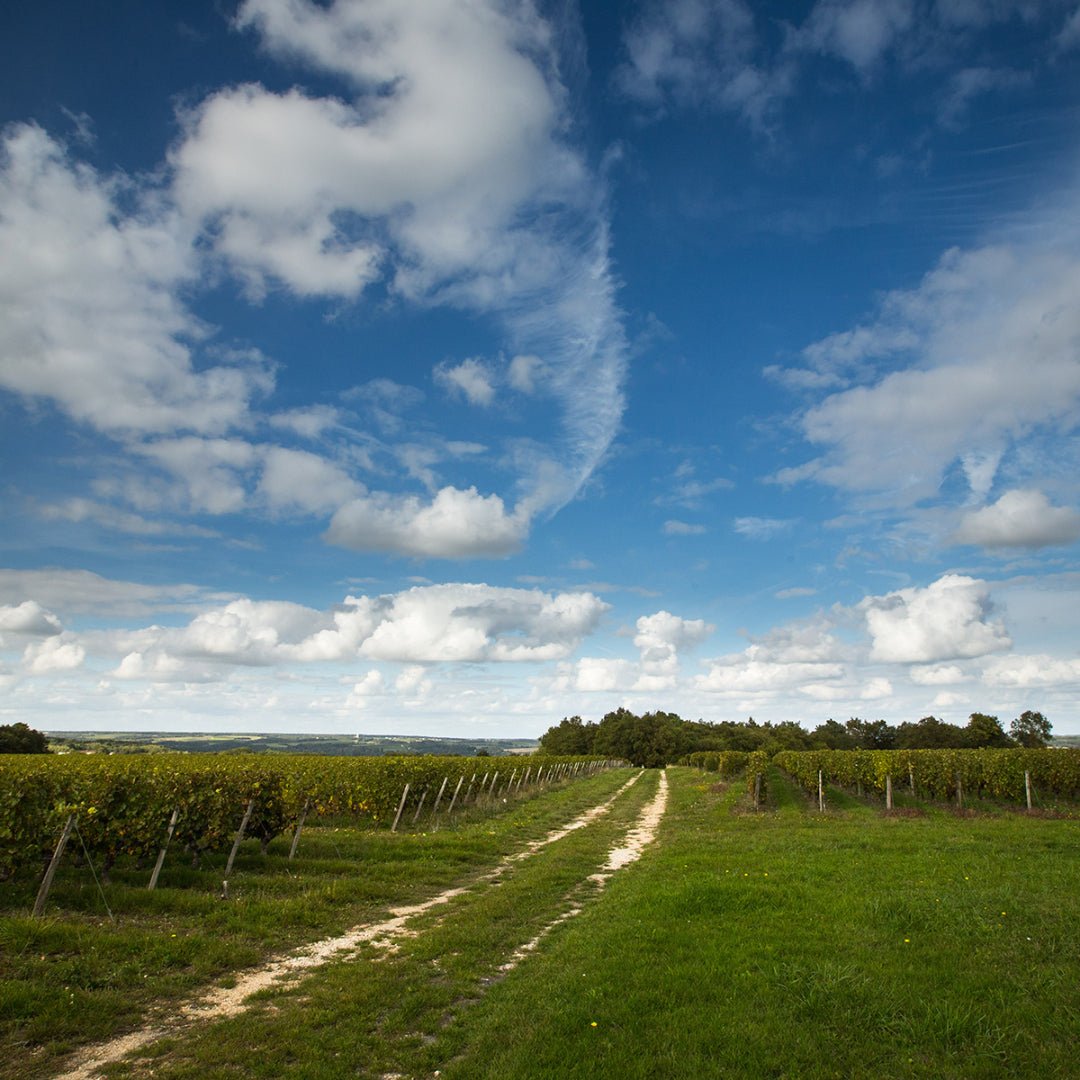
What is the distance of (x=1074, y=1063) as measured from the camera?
5883 mm

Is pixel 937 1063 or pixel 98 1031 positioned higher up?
pixel 937 1063

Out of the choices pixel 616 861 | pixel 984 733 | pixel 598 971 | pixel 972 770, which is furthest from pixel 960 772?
pixel 984 733

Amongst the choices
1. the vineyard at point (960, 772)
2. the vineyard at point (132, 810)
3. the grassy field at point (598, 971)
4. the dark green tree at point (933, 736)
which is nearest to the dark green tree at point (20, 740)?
the vineyard at point (132, 810)

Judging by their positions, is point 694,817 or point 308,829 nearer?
point 308,829

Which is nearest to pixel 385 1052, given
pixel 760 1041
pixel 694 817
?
pixel 760 1041

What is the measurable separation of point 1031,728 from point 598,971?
108 metres

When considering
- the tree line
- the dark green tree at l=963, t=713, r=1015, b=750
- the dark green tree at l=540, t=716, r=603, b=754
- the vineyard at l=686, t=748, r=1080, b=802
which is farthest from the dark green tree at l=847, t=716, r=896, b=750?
the vineyard at l=686, t=748, r=1080, b=802

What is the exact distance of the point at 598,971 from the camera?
8.26 metres

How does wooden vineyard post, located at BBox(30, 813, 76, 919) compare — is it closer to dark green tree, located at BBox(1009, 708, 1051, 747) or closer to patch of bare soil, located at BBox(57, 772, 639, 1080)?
patch of bare soil, located at BBox(57, 772, 639, 1080)

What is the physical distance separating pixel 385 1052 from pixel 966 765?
104 ft

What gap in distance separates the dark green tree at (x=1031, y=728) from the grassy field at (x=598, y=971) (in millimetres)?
92322

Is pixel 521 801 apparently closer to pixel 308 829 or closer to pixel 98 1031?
pixel 308 829

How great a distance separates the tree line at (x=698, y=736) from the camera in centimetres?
9344

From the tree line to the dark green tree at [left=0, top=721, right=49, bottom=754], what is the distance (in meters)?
70.1
